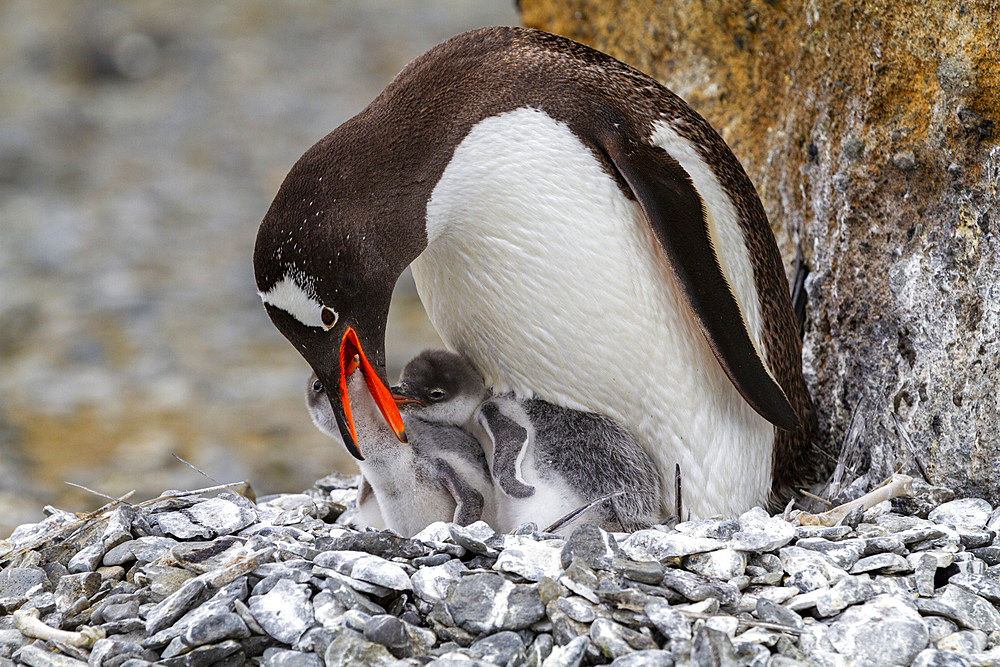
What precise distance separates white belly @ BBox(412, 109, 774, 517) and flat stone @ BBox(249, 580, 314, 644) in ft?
2.03

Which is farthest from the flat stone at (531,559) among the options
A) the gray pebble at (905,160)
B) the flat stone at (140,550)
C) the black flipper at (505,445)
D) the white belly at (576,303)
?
the gray pebble at (905,160)

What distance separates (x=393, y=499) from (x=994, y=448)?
97cm

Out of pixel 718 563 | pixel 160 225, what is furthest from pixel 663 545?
pixel 160 225

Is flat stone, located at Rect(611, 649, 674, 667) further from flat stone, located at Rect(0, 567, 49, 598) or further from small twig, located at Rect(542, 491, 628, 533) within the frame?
flat stone, located at Rect(0, 567, 49, 598)

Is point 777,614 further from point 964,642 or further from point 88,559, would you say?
point 88,559

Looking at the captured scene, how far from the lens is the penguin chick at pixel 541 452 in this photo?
69.5 inches

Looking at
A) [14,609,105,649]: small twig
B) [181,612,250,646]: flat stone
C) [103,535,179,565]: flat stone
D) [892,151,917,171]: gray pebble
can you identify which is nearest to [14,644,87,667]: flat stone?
[14,609,105,649]: small twig

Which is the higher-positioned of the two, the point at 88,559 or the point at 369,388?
the point at 369,388

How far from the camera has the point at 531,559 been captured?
1398 millimetres

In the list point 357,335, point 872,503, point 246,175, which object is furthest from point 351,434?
point 246,175

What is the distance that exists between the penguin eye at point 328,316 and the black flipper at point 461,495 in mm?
333

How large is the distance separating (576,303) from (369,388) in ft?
1.20

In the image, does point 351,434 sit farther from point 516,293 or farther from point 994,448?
point 994,448

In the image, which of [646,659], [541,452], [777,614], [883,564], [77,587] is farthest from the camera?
[541,452]
